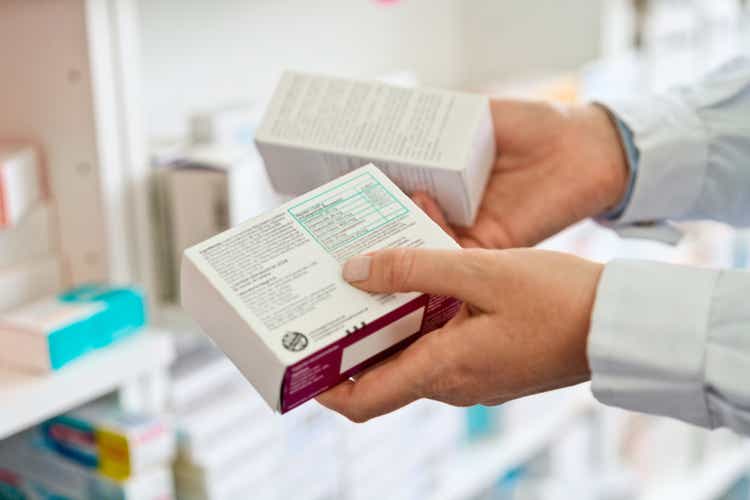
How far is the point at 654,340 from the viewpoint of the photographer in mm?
590

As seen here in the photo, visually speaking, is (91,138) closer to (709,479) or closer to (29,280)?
(29,280)

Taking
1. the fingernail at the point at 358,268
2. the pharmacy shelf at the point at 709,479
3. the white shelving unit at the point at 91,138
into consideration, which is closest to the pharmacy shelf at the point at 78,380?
the white shelving unit at the point at 91,138

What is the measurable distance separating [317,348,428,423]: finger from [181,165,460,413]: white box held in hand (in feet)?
0.04

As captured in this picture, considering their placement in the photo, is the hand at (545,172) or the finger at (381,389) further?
the hand at (545,172)

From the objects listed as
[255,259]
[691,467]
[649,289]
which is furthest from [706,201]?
[691,467]

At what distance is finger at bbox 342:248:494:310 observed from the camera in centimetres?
59

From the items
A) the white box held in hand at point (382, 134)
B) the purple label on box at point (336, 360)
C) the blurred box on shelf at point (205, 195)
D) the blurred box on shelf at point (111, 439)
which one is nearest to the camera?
the purple label on box at point (336, 360)

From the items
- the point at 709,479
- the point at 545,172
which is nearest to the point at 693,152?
the point at 545,172

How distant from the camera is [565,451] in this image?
5.28ft

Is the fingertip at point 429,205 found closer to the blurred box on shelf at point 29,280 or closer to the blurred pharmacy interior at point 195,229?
the blurred pharmacy interior at point 195,229

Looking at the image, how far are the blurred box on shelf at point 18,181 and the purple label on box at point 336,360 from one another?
A: 404mm

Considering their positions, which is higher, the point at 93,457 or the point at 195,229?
the point at 195,229

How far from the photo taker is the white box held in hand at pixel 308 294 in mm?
581

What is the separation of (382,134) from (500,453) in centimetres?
86
